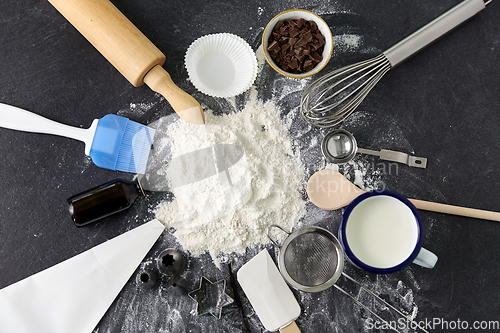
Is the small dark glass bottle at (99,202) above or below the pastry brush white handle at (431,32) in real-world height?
below

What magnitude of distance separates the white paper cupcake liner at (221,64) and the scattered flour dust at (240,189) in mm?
71

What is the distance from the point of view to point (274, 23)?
963 mm

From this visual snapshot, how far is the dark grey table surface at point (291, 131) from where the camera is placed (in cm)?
101

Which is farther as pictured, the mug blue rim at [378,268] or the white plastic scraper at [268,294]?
the white plastic scraper at [268,294]

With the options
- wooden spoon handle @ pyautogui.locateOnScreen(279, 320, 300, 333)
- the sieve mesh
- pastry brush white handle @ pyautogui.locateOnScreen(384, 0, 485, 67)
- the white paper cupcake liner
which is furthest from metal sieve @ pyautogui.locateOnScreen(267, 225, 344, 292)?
pastry brush white handle @ pyautogui.locateOnScreen(384, 0, 485, 67)

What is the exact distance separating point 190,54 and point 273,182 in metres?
0.47

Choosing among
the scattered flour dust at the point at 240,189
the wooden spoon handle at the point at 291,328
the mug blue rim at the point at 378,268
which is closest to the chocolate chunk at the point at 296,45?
the scattered flour dust at the point at 240,189

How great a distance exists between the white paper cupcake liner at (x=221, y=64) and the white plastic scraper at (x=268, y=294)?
529mm

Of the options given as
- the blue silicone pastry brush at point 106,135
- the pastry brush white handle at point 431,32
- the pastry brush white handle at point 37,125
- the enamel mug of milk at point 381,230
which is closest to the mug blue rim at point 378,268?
the enamel mug of milk at point 381,230

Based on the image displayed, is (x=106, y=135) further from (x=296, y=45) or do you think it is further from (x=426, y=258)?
(x=426, y=258)

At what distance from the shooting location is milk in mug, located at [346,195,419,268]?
35.7 inches

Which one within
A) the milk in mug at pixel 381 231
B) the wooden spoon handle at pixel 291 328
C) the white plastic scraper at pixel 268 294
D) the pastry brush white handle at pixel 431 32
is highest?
the pastry brush white handle at pixel 431 32

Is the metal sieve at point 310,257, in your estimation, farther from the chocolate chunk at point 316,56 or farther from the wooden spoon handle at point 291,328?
the chocolate chunk at point 316,56

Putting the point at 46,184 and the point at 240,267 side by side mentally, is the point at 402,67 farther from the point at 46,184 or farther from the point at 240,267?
the point at 46,184
